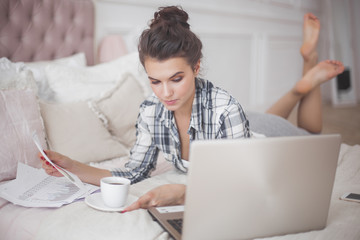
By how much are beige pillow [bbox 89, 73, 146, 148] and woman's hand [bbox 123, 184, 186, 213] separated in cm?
86

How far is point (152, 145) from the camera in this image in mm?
1547

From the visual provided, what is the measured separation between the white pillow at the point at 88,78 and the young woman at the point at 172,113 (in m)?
0.45

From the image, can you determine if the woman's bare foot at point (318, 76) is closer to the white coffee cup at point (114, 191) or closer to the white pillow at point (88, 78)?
the white pillow at point (88, 78)

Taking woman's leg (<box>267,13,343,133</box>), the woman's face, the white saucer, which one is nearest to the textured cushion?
the white saucer

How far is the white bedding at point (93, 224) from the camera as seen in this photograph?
1.03 m

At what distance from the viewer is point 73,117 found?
1771 mm

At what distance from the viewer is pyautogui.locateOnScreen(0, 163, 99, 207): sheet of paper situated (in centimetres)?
126

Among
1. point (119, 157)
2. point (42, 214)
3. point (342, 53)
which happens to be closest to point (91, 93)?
point (119, 157)

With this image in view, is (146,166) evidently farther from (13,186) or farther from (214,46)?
(214,46)

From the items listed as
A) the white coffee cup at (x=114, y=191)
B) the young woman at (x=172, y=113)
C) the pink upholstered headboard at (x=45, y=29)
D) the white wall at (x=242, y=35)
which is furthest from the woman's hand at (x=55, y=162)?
the white wall at (x=242, y=35)

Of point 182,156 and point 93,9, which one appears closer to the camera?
point 182,156

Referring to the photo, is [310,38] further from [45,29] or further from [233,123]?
[45,29]

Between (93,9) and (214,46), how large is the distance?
1.59m

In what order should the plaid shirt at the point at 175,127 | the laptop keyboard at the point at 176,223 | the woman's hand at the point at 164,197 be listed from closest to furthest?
the laptop keyboard at the point at 176,223 < the woman's hand at the point at 164,197 < the plaid shirt at the point at 175,127
